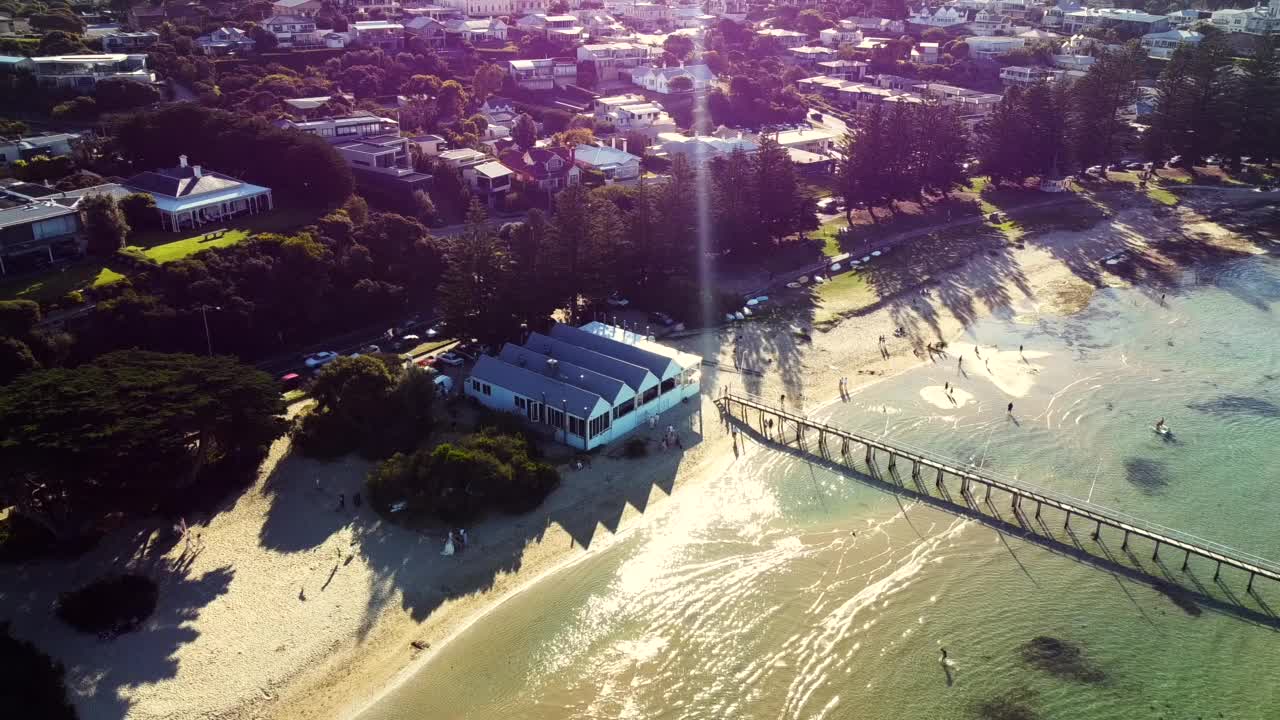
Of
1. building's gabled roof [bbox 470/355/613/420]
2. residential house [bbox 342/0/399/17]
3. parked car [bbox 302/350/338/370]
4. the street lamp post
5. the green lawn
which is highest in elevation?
residential house [bbox 342/0/399/17]

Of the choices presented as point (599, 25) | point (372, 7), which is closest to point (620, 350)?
point (372, 7)

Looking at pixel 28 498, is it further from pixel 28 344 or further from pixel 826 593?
pixel 826 593

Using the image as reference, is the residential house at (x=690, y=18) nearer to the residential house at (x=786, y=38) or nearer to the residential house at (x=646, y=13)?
the residential house at (x=646, y=13)

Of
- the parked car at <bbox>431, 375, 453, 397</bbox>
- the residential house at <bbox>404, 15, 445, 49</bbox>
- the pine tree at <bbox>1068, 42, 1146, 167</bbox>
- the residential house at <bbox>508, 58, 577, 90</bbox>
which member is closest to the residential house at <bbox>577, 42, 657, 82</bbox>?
the residential house at <bbox>508, 58, 577, 90</bbox>

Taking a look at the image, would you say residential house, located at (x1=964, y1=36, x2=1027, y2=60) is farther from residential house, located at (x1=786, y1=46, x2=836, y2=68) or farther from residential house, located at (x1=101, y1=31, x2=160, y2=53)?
residential house, located at (x1=101, y1=31, x2=160, y2=53)

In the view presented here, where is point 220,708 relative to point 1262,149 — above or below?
below

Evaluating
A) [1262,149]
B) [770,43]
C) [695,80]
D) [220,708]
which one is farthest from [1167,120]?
[220,708]

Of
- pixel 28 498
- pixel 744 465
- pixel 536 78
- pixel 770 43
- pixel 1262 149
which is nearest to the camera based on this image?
pixel 28 498

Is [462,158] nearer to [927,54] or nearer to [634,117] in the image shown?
[634,117]
